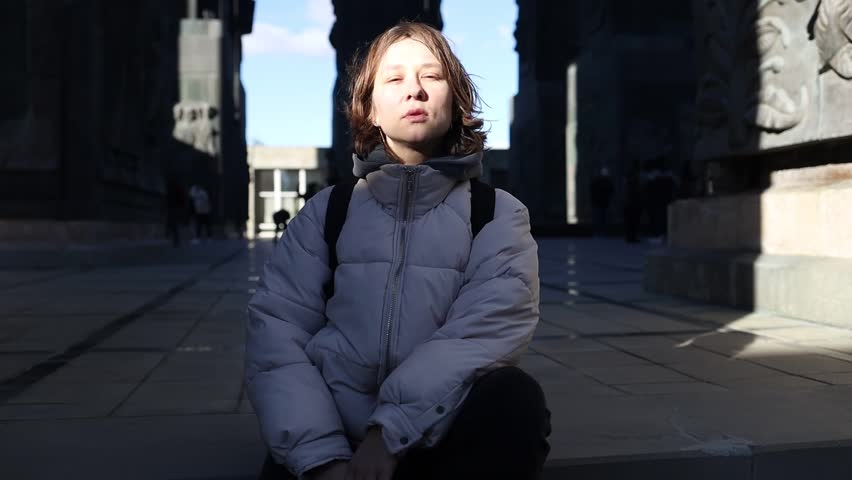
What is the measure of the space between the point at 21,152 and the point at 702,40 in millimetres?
7466

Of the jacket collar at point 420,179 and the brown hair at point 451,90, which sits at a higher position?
the brown hair at point 451,90

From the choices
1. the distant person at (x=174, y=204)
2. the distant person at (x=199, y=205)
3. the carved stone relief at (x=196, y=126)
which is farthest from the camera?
the carved stone relief at (x=196, y=126)

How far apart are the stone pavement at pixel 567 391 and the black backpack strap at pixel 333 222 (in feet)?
1.67

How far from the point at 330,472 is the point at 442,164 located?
712 millimetres

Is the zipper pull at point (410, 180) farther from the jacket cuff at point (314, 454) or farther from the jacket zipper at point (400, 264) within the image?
the jacket cuff at point (314, 454)

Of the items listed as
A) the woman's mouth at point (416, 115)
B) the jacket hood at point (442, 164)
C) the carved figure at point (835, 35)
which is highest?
the carved figure at point (835, 35)

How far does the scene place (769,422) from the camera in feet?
7.79

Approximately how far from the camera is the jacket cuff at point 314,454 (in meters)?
1.59

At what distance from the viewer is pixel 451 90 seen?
1.99 metres

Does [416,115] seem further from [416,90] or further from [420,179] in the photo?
[420,179]

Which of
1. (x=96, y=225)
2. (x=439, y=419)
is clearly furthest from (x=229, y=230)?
(x=439, y=419)

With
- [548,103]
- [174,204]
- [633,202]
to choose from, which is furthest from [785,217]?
[548,103]

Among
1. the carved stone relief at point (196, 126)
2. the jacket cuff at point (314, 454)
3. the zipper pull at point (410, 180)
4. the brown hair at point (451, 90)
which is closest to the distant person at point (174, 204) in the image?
the carved stone relief at point (196, 126)

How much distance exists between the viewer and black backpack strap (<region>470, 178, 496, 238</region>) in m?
1.92
